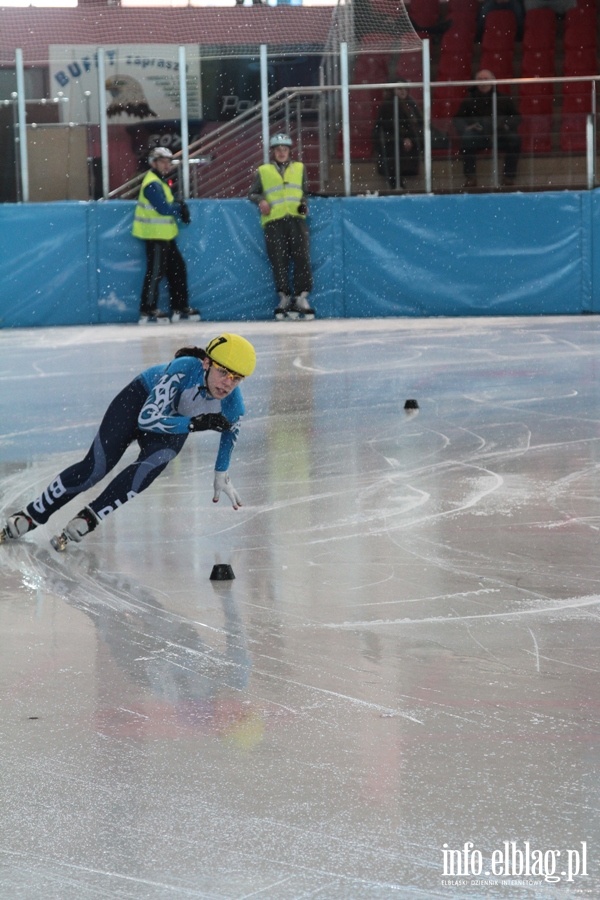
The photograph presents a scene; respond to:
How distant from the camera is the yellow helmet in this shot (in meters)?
5.09

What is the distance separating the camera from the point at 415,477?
675 cm

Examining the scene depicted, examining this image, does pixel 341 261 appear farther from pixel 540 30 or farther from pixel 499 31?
pixel 540 30

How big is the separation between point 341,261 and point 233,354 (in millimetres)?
10694

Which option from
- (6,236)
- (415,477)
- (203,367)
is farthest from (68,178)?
(203,367)

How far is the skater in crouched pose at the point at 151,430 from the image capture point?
529 centimetres

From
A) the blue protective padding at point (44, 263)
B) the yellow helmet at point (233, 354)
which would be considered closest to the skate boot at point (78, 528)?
the yellow helmet at point (233, 354)

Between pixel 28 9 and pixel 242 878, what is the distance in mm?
16011

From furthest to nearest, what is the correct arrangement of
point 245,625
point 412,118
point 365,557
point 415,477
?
point 412,118
point 415,477
point 365,557
point 245,625

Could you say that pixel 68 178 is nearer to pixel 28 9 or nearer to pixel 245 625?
pixel 28 9

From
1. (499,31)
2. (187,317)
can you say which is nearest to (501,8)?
(499,31)

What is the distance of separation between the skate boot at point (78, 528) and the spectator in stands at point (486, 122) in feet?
33.4

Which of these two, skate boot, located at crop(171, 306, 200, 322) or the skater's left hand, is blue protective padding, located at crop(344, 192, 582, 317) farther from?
the skater's left hand

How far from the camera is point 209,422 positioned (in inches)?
212

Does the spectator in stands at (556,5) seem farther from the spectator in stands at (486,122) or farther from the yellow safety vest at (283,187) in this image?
the yellow safety vest at (283,187)
